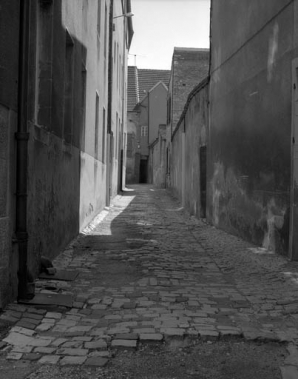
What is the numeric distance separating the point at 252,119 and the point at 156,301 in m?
4.28

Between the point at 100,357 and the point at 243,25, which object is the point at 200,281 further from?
the point at 243,25

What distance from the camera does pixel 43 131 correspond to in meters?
5.84

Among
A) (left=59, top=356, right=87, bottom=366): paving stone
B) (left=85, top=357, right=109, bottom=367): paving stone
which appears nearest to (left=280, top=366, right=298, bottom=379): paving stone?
(left=85, top=357, right=109, bottom=367): paving stone

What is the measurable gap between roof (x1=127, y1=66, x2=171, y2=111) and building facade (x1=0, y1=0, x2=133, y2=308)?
35544 mm

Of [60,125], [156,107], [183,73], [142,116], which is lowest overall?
[60,125]

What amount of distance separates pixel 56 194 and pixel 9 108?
2.78m

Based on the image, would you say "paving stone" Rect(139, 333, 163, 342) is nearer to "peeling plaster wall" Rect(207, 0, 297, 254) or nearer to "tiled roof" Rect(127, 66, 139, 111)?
"peeling plaster wall" Rect(207, 0, 297, 254)

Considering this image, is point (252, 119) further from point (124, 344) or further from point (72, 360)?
point (72, 360)

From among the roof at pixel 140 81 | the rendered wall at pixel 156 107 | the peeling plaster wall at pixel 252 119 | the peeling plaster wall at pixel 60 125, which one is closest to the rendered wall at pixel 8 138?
the peeling plaster wall at pixel 60 125

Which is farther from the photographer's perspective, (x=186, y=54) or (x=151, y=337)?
(x=186, y=54)

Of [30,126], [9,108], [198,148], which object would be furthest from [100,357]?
[198,148]

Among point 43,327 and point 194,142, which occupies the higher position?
point 194,142

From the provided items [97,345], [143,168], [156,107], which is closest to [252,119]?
[97,345]

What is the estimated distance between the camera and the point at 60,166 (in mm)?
7133
